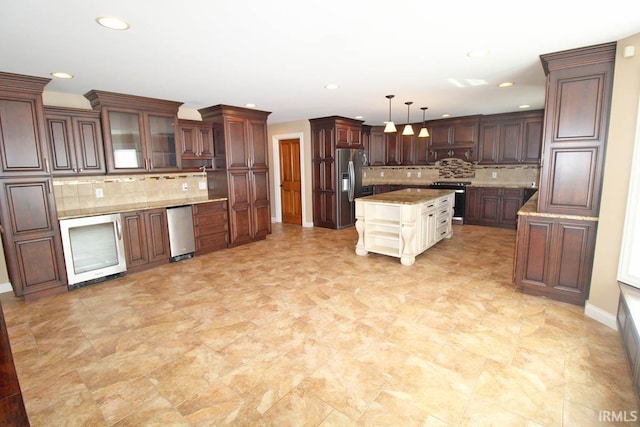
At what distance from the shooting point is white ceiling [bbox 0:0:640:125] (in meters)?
2.05

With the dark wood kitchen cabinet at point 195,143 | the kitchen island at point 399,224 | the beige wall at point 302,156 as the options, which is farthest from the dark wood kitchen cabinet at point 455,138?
the dark wood kitchen cabinet at point 195,143

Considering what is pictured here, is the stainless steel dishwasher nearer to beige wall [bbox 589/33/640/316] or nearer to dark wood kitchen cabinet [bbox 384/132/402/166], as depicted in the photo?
beige wall [bbox 589/33/640/316]

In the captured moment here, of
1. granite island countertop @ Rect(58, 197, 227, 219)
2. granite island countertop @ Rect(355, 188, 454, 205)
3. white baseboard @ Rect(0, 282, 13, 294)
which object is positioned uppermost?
granite island countertop @ Rect(355, 188, 454, 205)

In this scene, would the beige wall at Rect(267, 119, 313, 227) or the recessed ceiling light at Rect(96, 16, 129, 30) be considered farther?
the beige wall at Rect(267, 119, 313, 227)

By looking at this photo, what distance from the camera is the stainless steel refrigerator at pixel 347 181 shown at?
664 cm

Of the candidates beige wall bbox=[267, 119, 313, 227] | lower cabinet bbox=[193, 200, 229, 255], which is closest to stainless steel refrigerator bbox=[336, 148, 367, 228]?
beige wall bbox=[267, 119, 313, 227]

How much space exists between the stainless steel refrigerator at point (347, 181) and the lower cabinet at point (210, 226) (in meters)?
2.43

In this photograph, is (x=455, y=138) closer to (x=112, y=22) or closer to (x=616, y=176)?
(x=616, y=176)

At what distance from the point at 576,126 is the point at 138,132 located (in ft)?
17.0

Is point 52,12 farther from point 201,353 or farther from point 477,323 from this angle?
point 477,323

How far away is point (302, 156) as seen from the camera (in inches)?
275

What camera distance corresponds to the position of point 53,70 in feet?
10.3

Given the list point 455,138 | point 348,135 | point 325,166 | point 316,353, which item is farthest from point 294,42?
point 455,138

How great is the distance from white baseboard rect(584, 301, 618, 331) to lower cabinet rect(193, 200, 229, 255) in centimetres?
483
